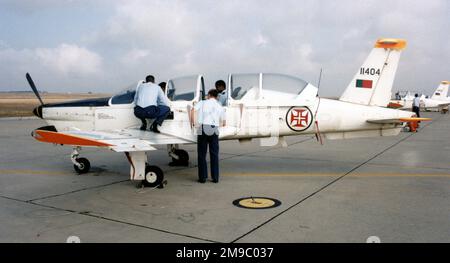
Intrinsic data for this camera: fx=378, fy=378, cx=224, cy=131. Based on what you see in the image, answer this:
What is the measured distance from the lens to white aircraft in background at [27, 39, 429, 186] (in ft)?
25.5

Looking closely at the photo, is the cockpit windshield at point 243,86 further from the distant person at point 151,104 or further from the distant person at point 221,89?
the distant person at point 151,104

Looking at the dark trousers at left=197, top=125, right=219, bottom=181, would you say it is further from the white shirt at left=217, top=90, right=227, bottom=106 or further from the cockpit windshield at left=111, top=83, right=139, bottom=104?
the cockpit windshield at left=111, top=83, right=139, bottom=104

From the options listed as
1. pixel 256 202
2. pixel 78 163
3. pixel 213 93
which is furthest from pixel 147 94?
pixel 256 202

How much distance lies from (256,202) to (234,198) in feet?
1.42

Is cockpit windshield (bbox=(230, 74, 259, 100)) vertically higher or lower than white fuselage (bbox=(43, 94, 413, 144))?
higher

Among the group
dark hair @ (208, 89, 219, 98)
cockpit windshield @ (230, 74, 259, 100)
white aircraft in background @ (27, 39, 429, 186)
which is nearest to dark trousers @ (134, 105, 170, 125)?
white aircraft in background @ (27, 39, 429, 186)

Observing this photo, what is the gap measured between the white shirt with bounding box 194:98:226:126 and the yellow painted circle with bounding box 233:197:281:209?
1771 millimetres

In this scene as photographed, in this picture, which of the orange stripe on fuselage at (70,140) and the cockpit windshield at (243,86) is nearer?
the orange stripe on fuselage at (70,140)

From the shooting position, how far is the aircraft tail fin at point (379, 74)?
8055mm

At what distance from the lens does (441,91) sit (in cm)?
4162

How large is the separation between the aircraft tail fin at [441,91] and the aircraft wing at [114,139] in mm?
41394

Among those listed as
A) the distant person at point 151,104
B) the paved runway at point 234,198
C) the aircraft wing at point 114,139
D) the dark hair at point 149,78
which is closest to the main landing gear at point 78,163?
the paved runway at point 234,198

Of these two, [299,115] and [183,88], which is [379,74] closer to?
[299,115]
